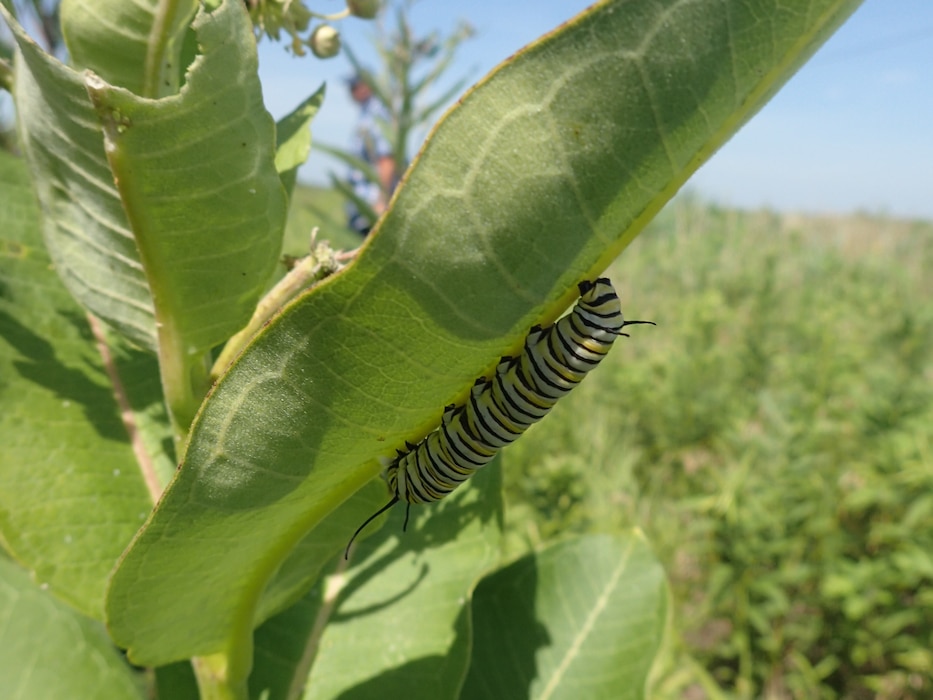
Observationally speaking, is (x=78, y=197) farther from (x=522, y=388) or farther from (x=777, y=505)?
(x=777, y=505)

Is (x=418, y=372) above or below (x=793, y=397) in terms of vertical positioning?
above

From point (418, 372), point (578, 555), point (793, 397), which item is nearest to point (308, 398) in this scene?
point (418, 372)

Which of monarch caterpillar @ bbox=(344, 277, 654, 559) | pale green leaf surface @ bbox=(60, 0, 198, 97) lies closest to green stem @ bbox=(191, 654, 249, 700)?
monarch caterpillar @ bbox=(344, 277, 654, 559)

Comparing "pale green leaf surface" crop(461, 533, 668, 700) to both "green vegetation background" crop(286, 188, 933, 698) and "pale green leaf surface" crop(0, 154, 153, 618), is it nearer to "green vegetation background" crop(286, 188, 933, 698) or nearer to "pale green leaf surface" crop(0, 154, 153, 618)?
"pale green leaf surface" crop(0, 154, 153, 618)

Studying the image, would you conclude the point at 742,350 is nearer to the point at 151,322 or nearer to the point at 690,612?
the point at 690,612

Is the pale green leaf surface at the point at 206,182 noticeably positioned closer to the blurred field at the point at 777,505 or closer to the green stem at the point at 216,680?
the green stem at the point at 216,680
